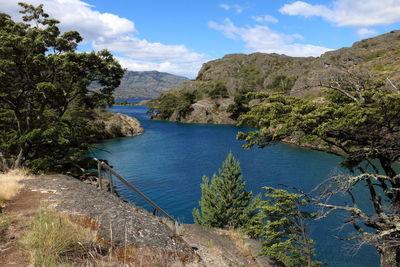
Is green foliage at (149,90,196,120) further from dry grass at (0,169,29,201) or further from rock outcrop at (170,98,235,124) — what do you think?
dry grass at (0,169,29,201)

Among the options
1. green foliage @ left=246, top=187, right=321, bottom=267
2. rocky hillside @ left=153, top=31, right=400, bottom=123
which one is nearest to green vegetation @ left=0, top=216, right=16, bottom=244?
green foliage @ left=246, top=187, right=321, bottom=267

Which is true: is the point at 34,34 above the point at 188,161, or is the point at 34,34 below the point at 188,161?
above

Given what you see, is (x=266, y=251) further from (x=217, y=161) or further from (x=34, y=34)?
(x=217, y=161)

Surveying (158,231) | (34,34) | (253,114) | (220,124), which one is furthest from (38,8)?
(220,124)

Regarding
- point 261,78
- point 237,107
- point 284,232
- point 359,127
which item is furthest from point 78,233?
point 261,78

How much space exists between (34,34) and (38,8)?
7.24ft

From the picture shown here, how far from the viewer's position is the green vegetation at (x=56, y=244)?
4559 millimetres

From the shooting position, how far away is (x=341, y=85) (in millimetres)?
13961

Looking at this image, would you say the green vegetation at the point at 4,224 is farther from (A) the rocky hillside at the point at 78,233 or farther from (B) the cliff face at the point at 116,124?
(B) the cliff face at the point at 116,124

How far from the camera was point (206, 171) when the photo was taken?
40.2 metres

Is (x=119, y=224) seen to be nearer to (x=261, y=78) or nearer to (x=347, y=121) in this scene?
(x=347, y=121)

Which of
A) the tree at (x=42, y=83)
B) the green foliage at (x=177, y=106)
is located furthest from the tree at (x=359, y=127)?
the green foliage at (x=177, y=106)

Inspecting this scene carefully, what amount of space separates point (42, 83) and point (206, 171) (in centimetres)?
2837

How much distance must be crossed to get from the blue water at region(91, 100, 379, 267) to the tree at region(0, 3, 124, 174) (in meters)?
3.78
